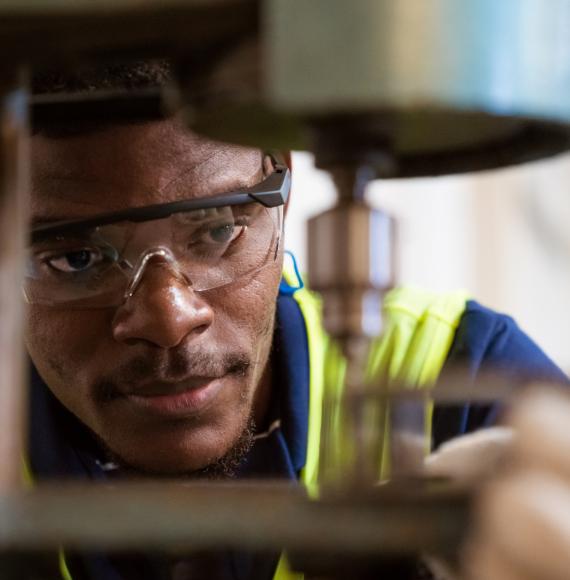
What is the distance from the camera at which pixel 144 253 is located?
1114 mm

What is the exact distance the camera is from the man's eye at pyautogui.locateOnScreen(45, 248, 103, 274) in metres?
1.14

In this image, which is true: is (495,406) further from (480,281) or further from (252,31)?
(480,281)

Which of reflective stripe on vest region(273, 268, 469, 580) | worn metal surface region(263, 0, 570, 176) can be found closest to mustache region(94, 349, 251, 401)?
reflective stripe on vest region(273, 268, 469, 580)

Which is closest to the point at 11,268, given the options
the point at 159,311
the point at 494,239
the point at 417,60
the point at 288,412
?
the point at 417,60

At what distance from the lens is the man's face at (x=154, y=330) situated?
43.2 inches

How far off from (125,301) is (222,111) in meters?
0.60

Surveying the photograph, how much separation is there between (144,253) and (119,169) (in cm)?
10

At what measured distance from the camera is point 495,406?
4.30ft

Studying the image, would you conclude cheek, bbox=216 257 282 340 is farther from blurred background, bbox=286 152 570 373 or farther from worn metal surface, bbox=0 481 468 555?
blurred background, bbox=286 152 570 373

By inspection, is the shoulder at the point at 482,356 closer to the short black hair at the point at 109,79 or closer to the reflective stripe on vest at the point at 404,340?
the reflective stripe on vest at the point at 404,340

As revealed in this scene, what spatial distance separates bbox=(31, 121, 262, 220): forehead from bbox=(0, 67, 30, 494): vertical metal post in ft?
1.51

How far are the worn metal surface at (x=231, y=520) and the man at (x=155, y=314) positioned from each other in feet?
1.56

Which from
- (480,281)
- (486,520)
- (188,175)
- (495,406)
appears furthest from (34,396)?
(480,281)

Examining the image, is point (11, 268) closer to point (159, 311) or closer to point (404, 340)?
point (159, 311)
